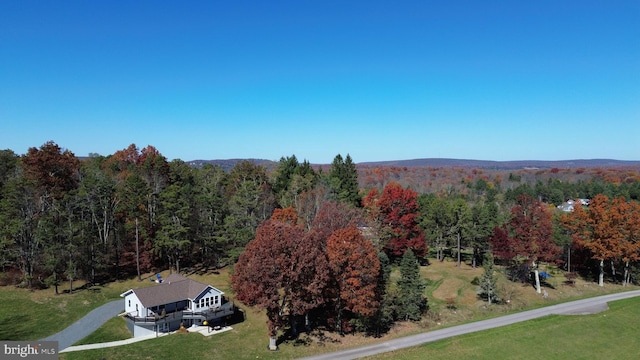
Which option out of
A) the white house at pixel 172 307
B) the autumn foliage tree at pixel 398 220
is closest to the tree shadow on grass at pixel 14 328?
the white house at pixel 172 307

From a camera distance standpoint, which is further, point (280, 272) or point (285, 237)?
point (285, 237)

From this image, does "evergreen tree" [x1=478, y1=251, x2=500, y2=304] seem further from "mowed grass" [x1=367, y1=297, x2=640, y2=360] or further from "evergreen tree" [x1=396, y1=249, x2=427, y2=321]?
"evergreen tree" [x1=396, y1=249, x2=427, y2=321]

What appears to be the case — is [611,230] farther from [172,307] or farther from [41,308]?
[41,308]

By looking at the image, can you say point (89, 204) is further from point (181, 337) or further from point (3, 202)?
point (181, 337)

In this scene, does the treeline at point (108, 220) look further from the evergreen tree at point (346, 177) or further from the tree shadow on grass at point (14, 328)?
the tree shadow on grass at point (14, 328)

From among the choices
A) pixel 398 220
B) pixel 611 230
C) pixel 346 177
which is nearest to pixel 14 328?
pixel 398 220

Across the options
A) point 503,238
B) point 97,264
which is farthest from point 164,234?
point 503,238

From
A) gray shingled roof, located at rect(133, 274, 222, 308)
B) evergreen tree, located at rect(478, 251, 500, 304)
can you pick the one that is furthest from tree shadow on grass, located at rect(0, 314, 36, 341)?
evergreen tree, located at rect(478, 251, 500, 304)
